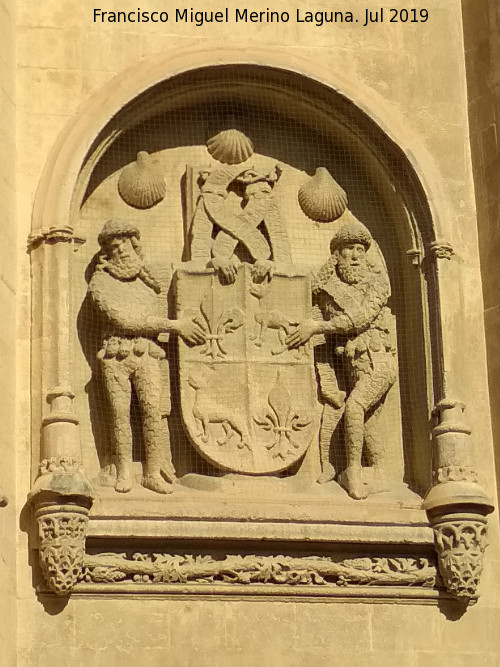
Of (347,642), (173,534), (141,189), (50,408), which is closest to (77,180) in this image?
(141,189)

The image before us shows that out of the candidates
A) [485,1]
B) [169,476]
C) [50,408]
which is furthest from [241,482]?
[485,1]

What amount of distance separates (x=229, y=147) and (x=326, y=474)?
2.11 m

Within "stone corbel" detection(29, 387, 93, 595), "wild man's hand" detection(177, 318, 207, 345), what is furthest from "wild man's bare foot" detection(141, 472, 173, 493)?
"wild man's hand" detection(177, 318, 207, 345)

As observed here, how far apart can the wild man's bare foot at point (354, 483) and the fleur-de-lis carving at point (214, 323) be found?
1014 mm

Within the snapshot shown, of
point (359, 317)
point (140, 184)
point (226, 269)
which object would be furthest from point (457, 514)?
point (140, 184)

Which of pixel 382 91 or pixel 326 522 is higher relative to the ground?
pixel 382 91

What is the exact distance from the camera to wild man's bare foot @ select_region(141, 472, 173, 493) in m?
12.6

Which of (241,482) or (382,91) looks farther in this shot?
(382,91)

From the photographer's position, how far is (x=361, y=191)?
13.5m

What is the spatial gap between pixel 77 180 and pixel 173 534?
220cm

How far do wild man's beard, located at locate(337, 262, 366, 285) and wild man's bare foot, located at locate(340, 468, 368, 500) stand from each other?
1.15m

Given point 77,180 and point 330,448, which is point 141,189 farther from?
point 330,448

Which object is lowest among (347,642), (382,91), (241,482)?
(347,642)

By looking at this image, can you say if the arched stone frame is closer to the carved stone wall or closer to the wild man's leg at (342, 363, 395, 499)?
the carved stone wall
